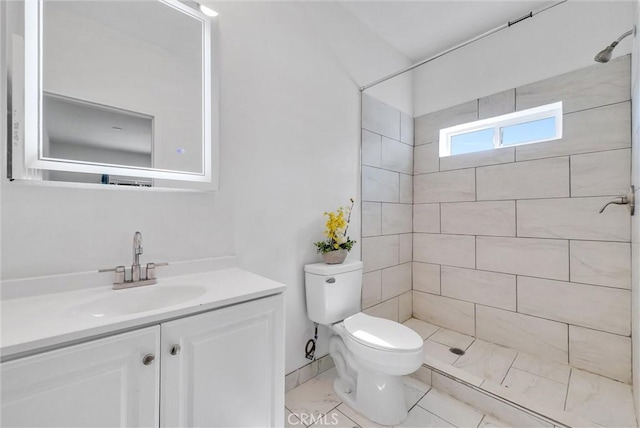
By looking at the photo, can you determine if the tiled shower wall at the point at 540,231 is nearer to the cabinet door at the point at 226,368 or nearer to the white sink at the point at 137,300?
the cabinet door at the point at 226,368

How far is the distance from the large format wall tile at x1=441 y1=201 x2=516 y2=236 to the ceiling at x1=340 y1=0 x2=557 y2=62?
1451 mm

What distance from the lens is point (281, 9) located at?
1663 mm

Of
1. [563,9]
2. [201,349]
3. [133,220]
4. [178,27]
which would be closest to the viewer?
[201,349]

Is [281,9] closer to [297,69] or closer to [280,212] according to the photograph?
[297,69]

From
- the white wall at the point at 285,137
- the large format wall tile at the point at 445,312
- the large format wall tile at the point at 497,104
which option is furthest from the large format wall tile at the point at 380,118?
the large format wall tile at the point at 445,312

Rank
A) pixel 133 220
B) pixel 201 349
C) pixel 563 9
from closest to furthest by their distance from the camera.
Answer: pixel 201 349
pixel 133 220
pixel 563 9

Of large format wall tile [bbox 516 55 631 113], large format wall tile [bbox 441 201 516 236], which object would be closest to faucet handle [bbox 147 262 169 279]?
large format wall tile [bbox 441 201 516 236]


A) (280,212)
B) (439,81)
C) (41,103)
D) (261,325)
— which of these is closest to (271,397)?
(261,325)

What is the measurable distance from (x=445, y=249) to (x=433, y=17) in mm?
1912

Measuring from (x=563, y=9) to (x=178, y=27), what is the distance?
8.28 ft

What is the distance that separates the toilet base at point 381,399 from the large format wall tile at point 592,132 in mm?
1893

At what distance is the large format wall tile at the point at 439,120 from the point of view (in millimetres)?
2348

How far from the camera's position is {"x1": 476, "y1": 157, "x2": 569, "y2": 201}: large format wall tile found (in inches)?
74.7

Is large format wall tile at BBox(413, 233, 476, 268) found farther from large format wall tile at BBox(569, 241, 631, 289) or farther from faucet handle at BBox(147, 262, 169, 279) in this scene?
faucet handle at BBox(147, 262, 169, 279)
